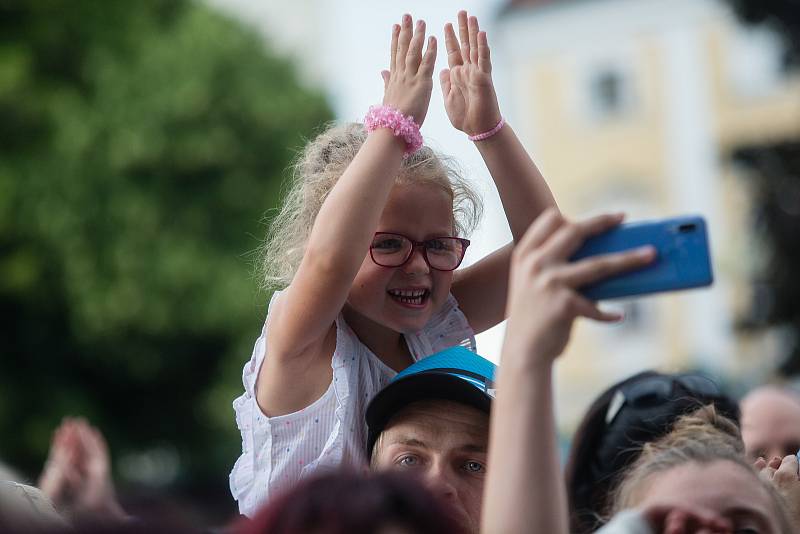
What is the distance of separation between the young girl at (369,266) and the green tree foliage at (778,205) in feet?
47.6

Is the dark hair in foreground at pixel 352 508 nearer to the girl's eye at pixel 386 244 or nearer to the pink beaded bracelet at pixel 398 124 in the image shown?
the pink beaded bracelet at pixel 398 124

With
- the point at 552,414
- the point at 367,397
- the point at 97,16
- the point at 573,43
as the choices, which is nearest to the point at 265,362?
the point at 367,397

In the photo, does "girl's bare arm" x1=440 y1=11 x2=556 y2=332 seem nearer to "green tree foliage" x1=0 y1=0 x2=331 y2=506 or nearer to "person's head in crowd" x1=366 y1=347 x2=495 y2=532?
"person's head in crowd" x1=366 y1=347 x2=495 y2=532

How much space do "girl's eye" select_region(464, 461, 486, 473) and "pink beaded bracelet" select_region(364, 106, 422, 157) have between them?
552 mm

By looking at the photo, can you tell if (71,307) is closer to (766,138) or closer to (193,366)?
(193,366)

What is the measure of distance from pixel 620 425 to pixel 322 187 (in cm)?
100

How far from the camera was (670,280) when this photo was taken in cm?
150

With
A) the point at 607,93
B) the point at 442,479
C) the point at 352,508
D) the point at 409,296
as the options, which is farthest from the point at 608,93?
the point at 352,508

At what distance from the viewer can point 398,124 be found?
218cm

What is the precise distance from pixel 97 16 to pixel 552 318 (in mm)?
17606

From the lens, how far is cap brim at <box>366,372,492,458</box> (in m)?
2.27

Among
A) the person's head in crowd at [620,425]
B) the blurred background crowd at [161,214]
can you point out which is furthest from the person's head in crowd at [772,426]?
the blurred background crowd at [161,214]

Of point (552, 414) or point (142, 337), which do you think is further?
point (142, 337)

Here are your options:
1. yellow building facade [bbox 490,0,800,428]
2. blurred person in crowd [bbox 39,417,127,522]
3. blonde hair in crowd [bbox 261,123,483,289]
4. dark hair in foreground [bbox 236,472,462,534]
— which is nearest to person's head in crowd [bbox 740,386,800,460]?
blonde hair in crowd [bbox 261,123,483,289]
